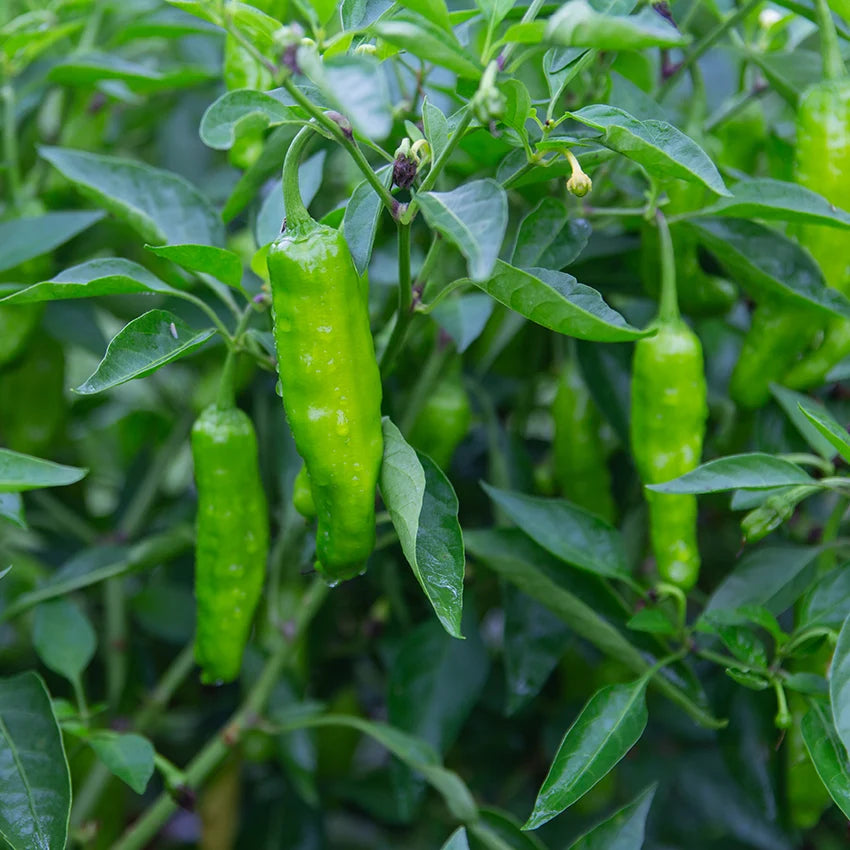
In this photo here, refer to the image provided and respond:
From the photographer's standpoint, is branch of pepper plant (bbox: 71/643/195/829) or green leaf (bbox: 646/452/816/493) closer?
green leaf (bbox: 646/452/816/493)

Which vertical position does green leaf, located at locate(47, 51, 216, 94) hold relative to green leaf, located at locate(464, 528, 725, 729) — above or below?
above

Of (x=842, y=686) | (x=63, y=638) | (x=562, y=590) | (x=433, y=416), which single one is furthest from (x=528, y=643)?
(x=63, y=638)

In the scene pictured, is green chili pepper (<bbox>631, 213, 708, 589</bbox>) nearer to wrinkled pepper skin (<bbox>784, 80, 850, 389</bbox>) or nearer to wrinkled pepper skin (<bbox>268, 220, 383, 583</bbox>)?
wrinkled pepper skin (<bbox>784, 80, 850, 389</bbox>)

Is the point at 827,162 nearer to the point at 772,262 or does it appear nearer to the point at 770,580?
the point at 772,262

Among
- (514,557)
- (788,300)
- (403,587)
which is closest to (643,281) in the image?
(788,300)

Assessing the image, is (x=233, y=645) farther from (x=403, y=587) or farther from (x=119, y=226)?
(x=119, y=226)

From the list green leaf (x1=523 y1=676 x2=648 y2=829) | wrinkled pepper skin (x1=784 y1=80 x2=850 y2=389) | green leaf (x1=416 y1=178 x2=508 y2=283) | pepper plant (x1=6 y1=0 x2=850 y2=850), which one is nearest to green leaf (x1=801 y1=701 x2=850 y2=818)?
pepper plant (x1=6 y1=0 x2=850 y2=850)
